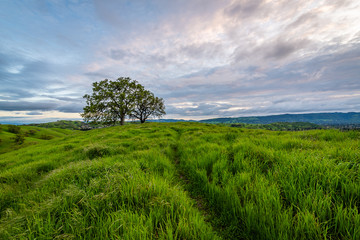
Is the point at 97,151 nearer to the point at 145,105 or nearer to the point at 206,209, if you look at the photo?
the point at 206,209

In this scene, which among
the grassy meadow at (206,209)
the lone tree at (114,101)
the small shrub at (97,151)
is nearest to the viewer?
the grassy meadow at (206,209)

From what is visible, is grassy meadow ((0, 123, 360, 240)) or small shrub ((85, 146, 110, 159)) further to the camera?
small shrub ((85, 146, 110, 159))

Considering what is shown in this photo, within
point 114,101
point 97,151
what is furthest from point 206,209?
point 114,101

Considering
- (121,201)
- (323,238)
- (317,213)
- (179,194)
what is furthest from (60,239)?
(317,213)

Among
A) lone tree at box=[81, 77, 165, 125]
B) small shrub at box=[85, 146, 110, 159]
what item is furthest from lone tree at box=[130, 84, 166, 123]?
small shrub at box=[85, 146, 110, 159]

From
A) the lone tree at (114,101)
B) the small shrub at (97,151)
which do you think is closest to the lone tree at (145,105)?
the lone tree at (114,101)

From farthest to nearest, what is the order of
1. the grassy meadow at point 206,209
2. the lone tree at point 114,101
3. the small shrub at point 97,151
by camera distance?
the lone tree at point 114,101 → the small shrub at point 97,151 → the grassy meadow at point 206,209

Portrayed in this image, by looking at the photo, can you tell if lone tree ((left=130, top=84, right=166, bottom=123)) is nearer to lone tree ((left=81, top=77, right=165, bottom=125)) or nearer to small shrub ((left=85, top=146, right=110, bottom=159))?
lone tree ((left=81, top=77, right=165, bottom=125))

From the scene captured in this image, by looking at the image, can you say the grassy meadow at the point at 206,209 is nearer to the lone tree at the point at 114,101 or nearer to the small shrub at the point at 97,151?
the small shrub at the point at 97,151

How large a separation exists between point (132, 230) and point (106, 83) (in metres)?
43.9

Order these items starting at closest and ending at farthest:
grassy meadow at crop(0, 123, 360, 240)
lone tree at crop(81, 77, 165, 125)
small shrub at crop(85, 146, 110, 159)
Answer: grassy meadow at crop(0, 123, 360, 240), small shrub at crop(85, 146, 110, 159), lone tree at crop(81, 77, 165, 125)

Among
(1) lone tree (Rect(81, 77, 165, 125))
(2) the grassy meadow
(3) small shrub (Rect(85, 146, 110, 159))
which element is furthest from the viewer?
(1) lone tree (Rect(81, 77, 165, 125))

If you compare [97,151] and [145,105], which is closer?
[97,151]

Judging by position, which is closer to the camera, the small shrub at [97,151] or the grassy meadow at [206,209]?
the grassy meadow at [206,209]
